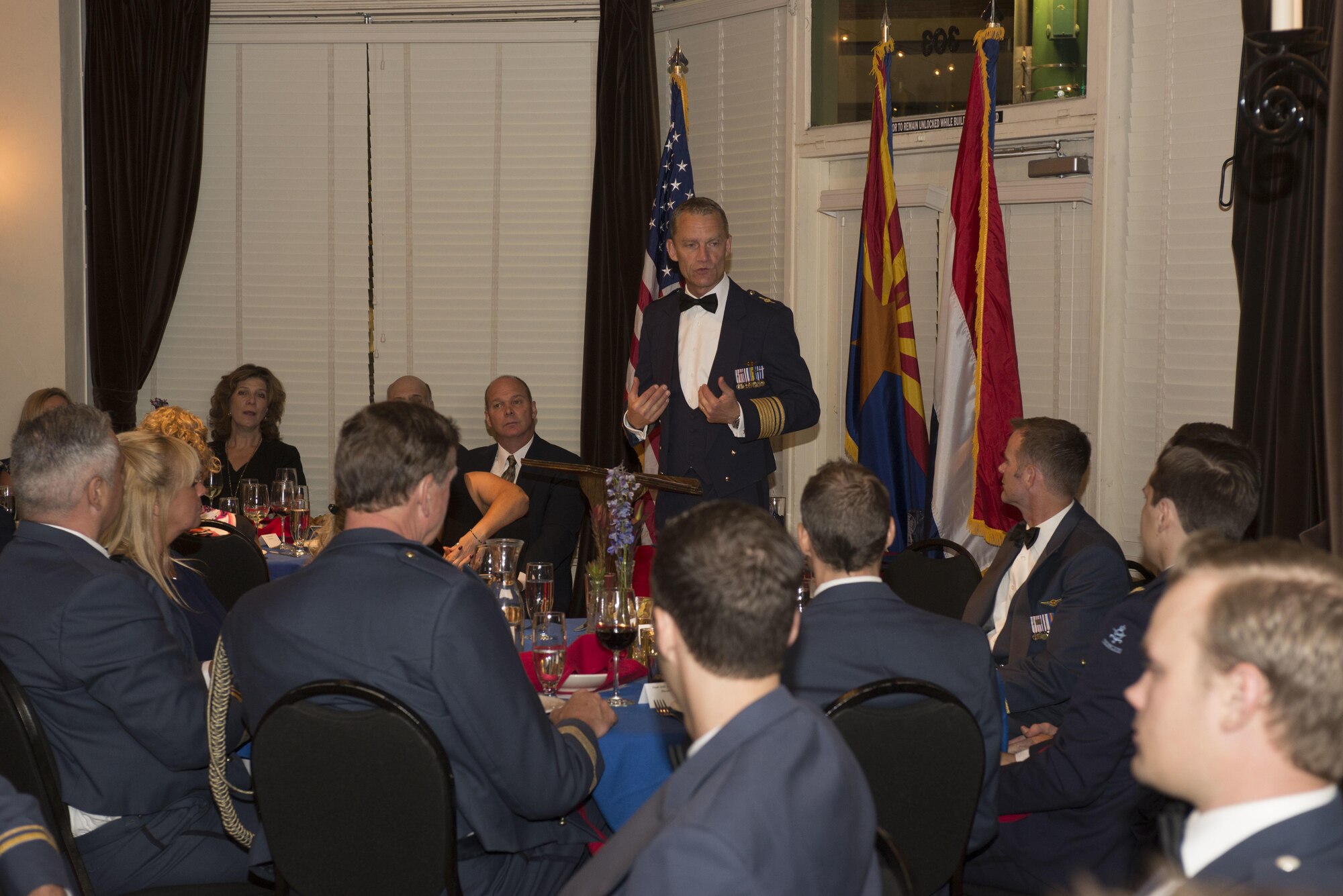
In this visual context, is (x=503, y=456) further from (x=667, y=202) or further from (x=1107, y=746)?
(x=1107, y=746)

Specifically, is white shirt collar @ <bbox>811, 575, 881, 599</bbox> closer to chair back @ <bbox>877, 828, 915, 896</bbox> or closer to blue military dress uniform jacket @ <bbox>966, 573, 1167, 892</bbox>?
blue military dress uniform jacket @ <bbox>966, 573, 1167, 892</bbox>

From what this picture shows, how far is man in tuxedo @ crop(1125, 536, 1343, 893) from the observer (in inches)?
45.4

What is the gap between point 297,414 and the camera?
6605mm

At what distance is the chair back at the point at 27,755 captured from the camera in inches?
87.9

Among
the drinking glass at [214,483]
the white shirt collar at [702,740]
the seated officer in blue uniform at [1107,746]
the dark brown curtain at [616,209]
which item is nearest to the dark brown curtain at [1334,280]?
the seated officer in blue uniform at [1107,746]

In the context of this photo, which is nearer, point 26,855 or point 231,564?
point 26,855

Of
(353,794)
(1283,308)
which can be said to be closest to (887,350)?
(1283,308)

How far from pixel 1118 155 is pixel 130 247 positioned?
479 centimetres

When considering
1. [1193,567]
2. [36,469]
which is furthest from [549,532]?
[1193,567]

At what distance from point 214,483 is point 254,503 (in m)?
1.01

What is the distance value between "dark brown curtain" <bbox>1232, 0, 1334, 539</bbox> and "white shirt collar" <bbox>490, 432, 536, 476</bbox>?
279cm

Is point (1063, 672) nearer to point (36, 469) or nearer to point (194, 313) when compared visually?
point (36, 469)

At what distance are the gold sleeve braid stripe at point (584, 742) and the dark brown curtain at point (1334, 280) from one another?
1.99m

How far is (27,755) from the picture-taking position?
88.3 inches
